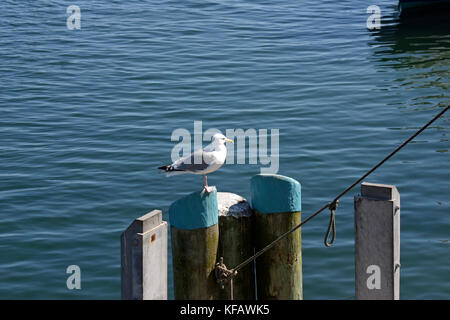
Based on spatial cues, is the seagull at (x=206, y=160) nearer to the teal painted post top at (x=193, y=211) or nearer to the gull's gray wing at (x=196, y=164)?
the gull's gray wing at (x=196, y=164)

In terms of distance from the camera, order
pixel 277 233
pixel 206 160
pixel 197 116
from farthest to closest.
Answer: pixel 197 116, pixel 206 160, pixel 277 233

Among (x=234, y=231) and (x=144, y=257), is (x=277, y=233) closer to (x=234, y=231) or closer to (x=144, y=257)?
(x=234, y=231)

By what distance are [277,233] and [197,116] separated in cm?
836

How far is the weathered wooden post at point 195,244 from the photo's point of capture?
6.21 m

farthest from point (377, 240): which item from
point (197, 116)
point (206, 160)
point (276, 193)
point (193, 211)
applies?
point (197, 116)

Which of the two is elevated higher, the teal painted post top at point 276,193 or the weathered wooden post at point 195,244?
the teal painted post top at point 276,193

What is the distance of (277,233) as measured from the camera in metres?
6.60

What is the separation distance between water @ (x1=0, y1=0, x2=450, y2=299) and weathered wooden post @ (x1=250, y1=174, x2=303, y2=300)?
2059 mm

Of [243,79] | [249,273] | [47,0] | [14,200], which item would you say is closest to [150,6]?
[47,0]

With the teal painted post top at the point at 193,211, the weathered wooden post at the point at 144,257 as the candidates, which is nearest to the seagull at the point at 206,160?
the teal painted post top at the point at 193,211

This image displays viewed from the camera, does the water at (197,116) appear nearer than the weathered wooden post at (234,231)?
No

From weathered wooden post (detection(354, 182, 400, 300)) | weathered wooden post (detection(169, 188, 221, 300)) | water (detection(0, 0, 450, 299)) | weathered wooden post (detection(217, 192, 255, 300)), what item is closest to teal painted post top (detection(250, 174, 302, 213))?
weathered wooden post (detection(217, 192, 255, 300))

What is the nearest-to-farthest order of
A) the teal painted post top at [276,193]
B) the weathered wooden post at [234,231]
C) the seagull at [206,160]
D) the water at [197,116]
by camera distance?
the teal painted post top at [276,193] → the weathered wooden post at [234,231] → the seagull at [206,160] → the water at [197,116]

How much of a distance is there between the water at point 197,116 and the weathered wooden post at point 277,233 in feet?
6.75
